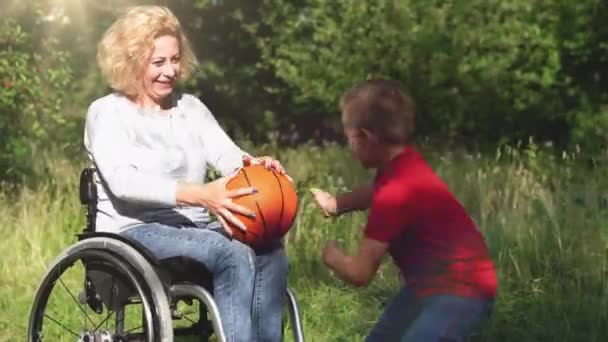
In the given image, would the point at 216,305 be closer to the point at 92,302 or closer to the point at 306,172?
the point at 92,302

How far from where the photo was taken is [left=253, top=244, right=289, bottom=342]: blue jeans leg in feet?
14.3

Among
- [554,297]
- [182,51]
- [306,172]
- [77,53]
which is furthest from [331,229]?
[77,53]

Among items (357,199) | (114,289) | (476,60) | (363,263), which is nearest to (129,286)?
(114,289)

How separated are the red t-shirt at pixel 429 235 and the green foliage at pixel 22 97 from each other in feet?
19.9

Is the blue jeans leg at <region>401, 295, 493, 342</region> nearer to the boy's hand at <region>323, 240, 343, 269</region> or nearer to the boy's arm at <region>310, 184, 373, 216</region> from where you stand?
the boy's hand at <region>323, 240, 343, 269</region>

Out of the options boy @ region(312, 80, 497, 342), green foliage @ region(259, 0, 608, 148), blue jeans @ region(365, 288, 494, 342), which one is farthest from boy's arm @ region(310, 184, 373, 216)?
green foliage @ region(259, 0, 608, 148)

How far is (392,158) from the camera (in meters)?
3.54

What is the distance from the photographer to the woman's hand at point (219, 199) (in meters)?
4.14

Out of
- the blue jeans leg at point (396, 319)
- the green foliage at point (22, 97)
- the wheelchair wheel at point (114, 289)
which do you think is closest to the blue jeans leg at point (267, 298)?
the wheelchair wheel at point (114, 289)

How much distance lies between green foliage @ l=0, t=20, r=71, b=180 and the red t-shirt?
606cm

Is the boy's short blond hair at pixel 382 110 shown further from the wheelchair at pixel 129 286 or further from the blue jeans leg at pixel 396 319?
the wheelchair at pixel 129 286

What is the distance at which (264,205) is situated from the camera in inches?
165

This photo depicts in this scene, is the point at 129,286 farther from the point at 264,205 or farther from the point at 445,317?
the point at 445,317

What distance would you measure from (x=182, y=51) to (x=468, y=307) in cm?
180
